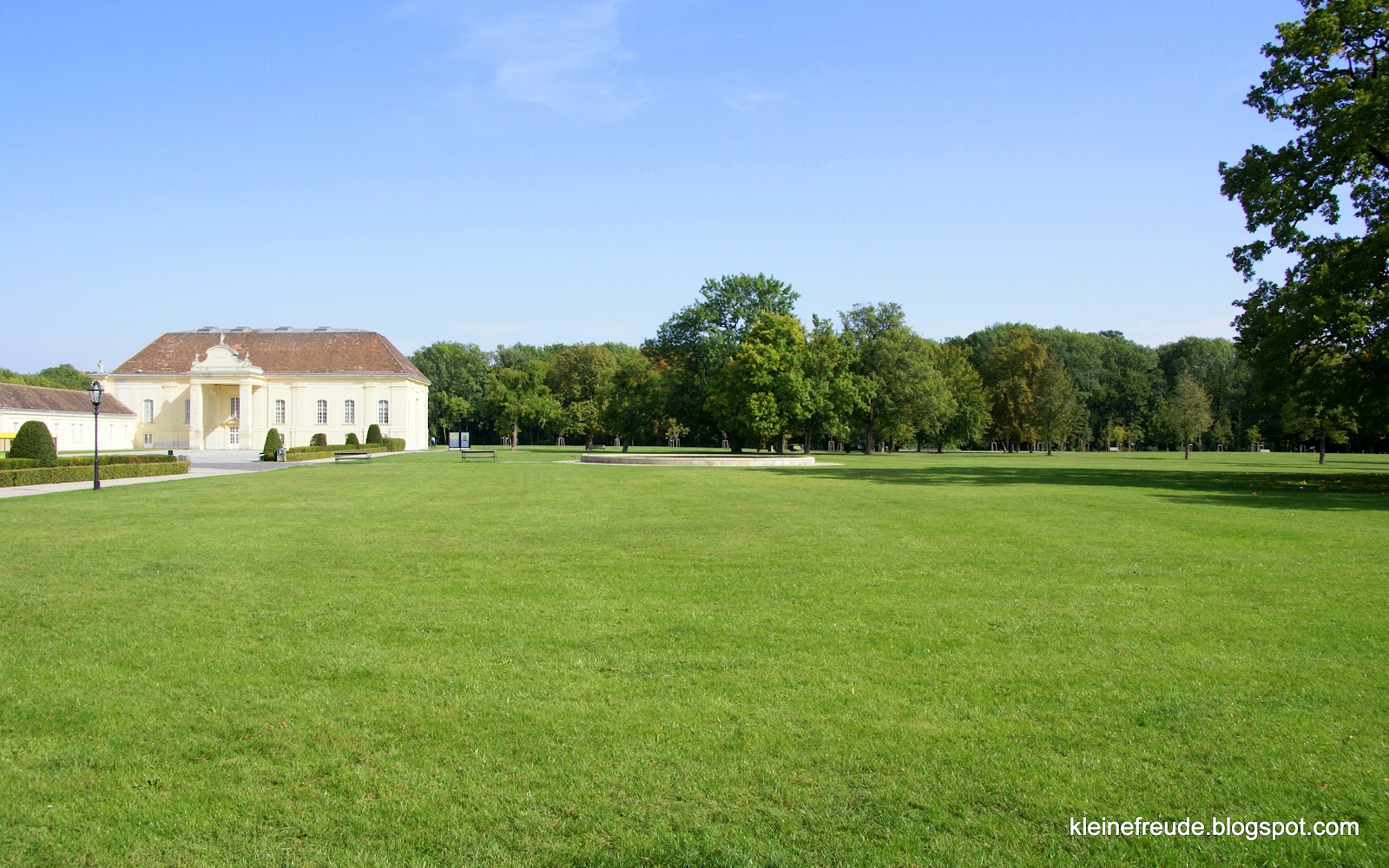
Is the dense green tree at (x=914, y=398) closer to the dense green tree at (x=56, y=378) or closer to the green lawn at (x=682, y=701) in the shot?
the green lawn at (x=682, y=701)

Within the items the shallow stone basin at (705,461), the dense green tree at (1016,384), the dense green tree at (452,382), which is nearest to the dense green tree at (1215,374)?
the dense green tree at (1016,384)

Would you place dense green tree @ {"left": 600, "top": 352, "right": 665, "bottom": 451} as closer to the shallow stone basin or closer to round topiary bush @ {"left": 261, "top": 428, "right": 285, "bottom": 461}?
the shallow stone basin

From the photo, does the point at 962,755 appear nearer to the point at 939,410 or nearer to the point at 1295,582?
the point at 1295,582

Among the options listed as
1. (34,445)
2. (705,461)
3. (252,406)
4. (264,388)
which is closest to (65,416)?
(252,406)

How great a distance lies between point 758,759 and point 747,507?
15.1 metres

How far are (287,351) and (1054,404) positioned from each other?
73725mm

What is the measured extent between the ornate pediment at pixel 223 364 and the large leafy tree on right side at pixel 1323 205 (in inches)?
3032

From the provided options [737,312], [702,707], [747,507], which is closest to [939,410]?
[737,312]

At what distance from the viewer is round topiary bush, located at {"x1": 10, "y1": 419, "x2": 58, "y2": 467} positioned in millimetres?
31047

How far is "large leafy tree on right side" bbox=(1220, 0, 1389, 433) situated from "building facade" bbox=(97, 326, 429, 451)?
2773 inches

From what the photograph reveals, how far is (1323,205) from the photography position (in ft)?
94.5

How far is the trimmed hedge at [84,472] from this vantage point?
2752 cm

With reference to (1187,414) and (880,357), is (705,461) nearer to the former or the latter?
(880,357)

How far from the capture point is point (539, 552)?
1297 cm
